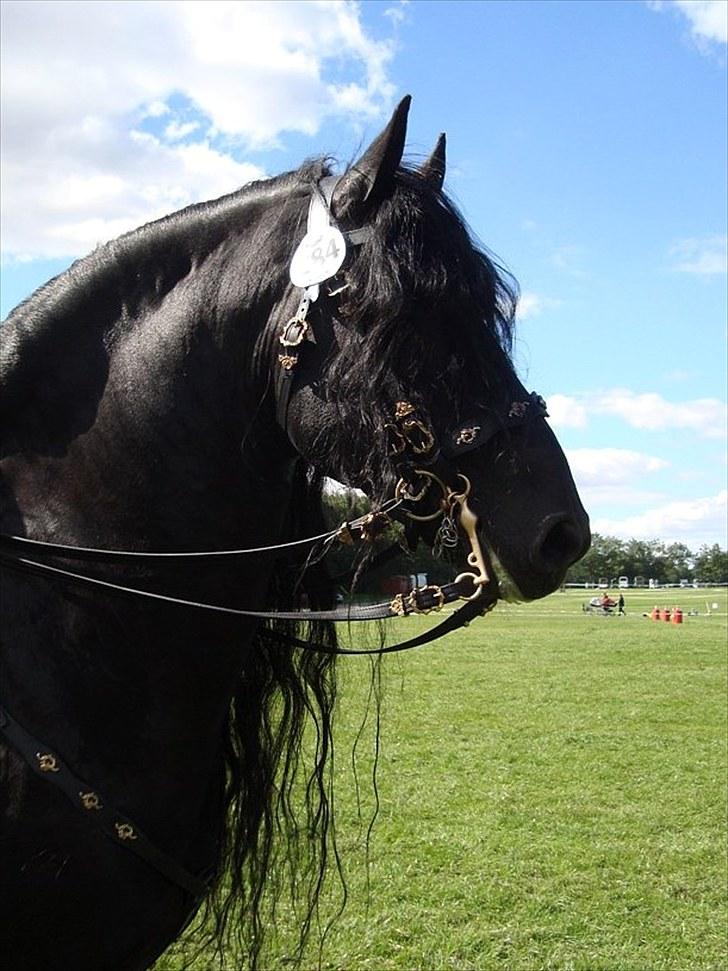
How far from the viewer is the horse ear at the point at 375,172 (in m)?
2.28

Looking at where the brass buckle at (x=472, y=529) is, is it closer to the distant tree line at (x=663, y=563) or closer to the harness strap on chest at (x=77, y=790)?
the harness strap on chest at (x=77, y=790)

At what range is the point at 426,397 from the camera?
7.11 feet

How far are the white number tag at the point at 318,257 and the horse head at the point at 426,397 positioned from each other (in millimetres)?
21

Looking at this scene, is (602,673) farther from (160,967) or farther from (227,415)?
(227,415)

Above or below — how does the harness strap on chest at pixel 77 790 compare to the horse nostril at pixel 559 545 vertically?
below

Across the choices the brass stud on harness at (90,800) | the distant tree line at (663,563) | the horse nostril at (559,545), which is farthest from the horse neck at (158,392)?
the distant tree line at (663,563)

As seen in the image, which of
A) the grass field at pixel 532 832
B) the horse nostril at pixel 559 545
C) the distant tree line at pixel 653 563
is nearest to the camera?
the horse nostril at pixel 559 545

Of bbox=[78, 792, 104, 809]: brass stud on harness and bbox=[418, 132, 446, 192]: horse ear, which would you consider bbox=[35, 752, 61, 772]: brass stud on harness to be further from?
bbox=[418, 132, 446, 192]: horse ear

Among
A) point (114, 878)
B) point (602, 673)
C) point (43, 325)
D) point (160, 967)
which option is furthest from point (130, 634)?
point (602, 673)

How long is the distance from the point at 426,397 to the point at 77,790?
3.91 ft

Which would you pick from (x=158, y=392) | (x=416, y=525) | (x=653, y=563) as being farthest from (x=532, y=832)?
(x=653, y=563)

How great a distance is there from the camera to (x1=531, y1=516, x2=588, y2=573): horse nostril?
2.08 metres

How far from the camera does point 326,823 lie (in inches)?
128

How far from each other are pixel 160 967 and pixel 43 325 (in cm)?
439
